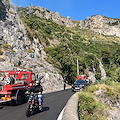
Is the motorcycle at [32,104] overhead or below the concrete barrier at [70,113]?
overhead

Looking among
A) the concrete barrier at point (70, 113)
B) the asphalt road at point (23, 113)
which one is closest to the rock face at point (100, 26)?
the asphalt road at point (23, 113)

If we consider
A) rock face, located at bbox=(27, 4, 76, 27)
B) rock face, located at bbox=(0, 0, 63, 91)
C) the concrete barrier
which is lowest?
the concrete barrier

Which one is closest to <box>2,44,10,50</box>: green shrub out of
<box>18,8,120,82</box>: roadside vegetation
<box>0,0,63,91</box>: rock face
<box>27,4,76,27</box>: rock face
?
<box>0,0,63,91</box>: rock face

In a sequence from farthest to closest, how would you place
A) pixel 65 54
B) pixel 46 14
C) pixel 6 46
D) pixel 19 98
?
1. pixel 46 14
2. pixel 65 54
3. pixel 6 46
4. pixel 19 98

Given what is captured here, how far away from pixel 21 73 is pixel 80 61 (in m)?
39.6

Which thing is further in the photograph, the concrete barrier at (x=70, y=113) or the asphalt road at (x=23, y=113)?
the asphalt road at (x=23, y=113)

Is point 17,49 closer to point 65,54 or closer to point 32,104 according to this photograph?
point 65,54

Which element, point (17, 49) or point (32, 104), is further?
point (17, 49)

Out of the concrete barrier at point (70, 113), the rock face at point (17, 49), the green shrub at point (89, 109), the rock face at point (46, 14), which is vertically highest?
the rock face at point (46, 14)

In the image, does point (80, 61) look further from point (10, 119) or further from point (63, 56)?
point (10, 119)

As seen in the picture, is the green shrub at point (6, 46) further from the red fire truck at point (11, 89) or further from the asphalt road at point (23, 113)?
the asphalt road at point (23, 113)

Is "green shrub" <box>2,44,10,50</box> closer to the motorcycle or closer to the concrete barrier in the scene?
the motorcycle

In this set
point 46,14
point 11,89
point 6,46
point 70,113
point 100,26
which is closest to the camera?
point 70,113

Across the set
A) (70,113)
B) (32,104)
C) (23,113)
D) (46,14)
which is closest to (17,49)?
(23,113)
